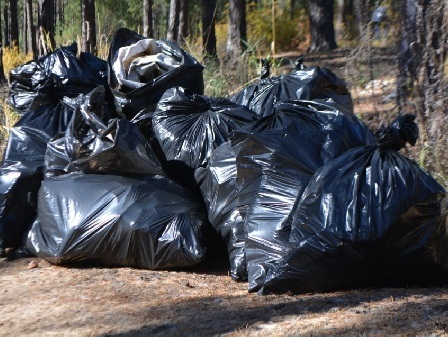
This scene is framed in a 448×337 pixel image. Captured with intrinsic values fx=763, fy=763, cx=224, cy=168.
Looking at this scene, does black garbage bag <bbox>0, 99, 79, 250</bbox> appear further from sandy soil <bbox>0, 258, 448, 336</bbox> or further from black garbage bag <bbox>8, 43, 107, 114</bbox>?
sandy soil <bbox>0, 258, 448, 336</bbox>

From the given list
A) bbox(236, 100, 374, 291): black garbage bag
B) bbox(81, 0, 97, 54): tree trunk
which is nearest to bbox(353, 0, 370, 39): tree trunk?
bbox(236, 100, 374, 291): black garbage bag

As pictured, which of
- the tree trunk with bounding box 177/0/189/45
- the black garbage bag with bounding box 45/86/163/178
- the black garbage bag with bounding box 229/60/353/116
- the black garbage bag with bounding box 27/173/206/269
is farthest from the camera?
the tree trunk with bounding box 177/0/189/45

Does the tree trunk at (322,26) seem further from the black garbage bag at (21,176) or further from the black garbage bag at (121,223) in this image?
the black garbage bag at (121,223)

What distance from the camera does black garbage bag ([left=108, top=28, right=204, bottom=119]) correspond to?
16.4 ft

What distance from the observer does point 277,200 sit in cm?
361

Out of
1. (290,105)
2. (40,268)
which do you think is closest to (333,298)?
(290,105)

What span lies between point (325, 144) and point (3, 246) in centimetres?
213

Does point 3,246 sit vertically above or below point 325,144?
below

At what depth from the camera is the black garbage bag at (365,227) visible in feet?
10.5

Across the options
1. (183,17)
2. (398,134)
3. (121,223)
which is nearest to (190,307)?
(121,223)

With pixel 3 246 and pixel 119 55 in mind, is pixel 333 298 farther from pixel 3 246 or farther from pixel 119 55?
pixel 119 55

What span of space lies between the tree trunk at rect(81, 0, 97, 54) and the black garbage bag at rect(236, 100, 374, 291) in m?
5.73

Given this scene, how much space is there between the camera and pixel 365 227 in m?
3.18

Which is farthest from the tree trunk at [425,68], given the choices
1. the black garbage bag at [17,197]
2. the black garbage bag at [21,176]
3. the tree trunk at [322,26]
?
the tree trunk at [322,26]
